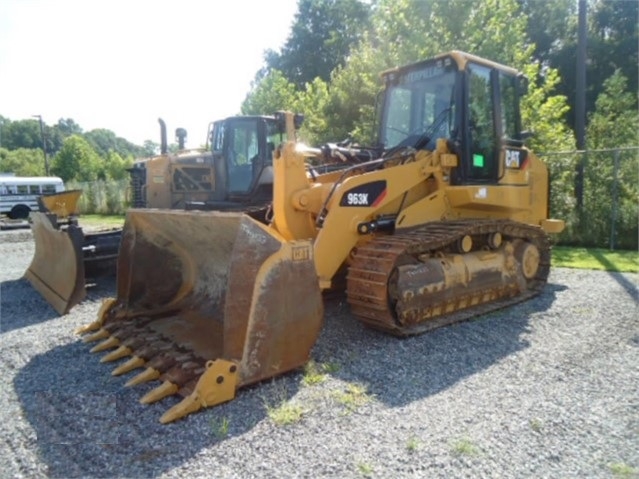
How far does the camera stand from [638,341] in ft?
15.4

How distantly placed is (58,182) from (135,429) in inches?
1040

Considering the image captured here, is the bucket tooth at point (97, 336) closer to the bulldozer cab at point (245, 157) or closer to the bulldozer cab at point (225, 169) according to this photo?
the bulldozer cab at point (225, 169)

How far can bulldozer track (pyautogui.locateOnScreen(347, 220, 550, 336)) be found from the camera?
4.65 metres

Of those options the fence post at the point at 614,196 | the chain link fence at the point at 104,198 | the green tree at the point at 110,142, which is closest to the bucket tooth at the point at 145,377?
the fence post at the point at 614,196

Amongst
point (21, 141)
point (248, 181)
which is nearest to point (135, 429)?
point (248, 181)

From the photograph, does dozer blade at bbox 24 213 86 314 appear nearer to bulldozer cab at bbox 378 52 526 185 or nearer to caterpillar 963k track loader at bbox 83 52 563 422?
caterpillar 963k track loader at bbox 83 52 563 422

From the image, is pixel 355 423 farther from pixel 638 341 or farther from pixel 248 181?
pixel 248 181

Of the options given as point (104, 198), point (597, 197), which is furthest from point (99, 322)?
point (104, 198)

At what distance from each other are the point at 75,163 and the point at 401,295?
52.0 meters

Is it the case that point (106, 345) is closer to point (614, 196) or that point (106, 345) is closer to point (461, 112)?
point (461, 112)

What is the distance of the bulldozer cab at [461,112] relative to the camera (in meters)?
5.75

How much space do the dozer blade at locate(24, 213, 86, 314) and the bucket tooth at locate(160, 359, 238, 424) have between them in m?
3.48

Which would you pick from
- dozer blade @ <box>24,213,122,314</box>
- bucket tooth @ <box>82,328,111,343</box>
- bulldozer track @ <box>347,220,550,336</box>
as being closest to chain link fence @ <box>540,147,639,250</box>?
bulldozer track @ <box>347,220,550,336</box>

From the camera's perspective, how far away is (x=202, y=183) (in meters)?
10.1
